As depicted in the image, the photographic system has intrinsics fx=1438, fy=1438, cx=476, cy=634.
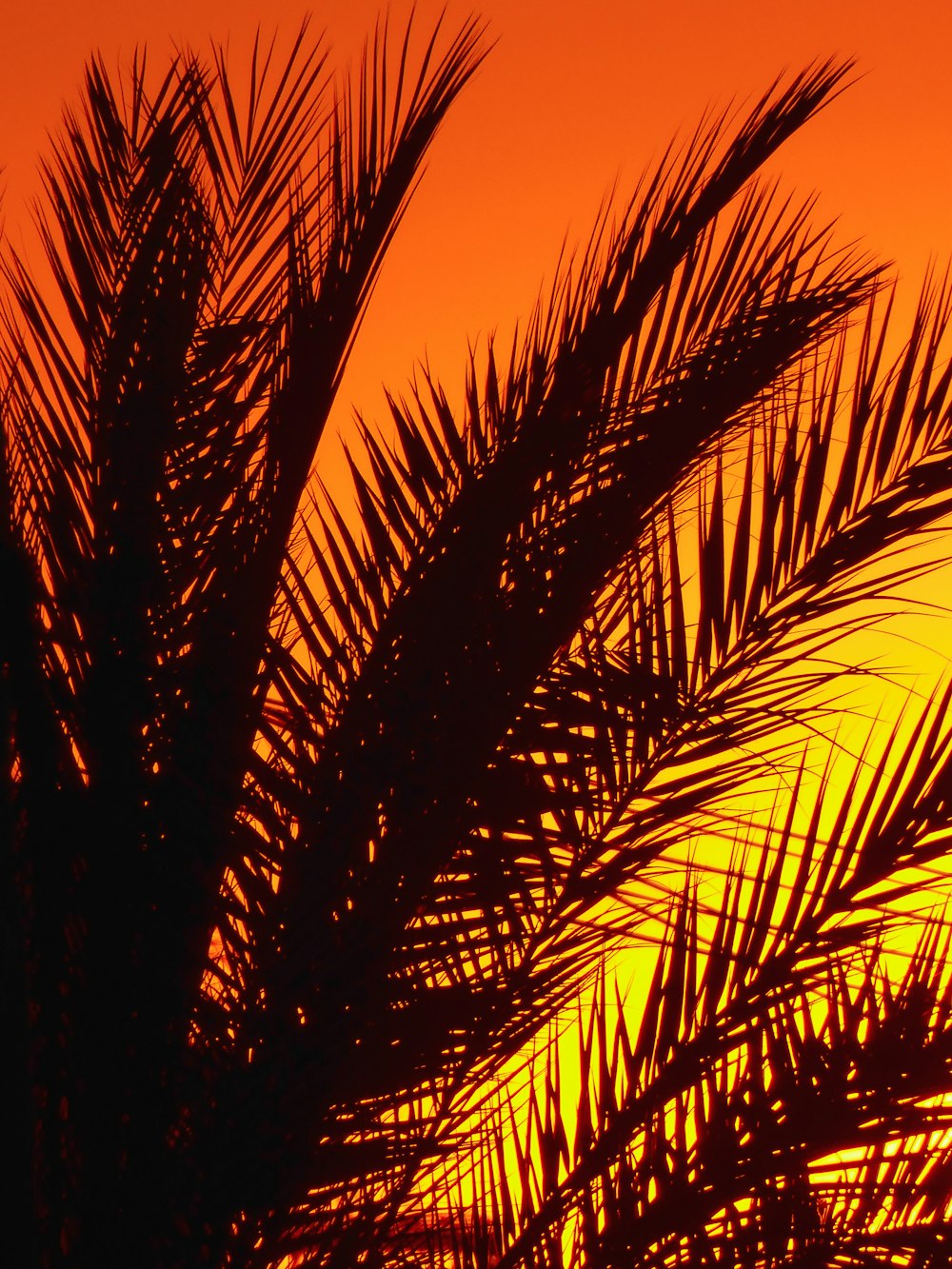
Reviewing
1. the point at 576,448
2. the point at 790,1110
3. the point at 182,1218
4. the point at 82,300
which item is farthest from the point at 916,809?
the point at 82,300

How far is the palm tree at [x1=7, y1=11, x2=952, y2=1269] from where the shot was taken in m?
1.94

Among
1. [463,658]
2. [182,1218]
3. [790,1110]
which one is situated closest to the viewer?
[182,1218]

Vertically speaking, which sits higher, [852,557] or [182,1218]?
[852,557]

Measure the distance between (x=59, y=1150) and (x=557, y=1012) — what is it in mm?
799

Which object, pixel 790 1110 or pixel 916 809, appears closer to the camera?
pixel 790 1110

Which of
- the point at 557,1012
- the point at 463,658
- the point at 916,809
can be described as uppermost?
the point at 463,658

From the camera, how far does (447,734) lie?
2.03 metres

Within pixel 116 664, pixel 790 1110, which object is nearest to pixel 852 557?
pixel 790 1110

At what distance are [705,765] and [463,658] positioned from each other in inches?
22.8

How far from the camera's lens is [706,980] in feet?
7.74

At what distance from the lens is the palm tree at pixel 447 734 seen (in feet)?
6.38

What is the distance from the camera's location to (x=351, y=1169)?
7.16 feet

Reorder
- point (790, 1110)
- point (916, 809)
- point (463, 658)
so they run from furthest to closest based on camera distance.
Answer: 1. point (916, 809)
2. point (790, 1110)
3. point (463, 658)

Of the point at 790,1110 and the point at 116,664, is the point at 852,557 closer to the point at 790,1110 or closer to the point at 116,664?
the point at 790,1110
